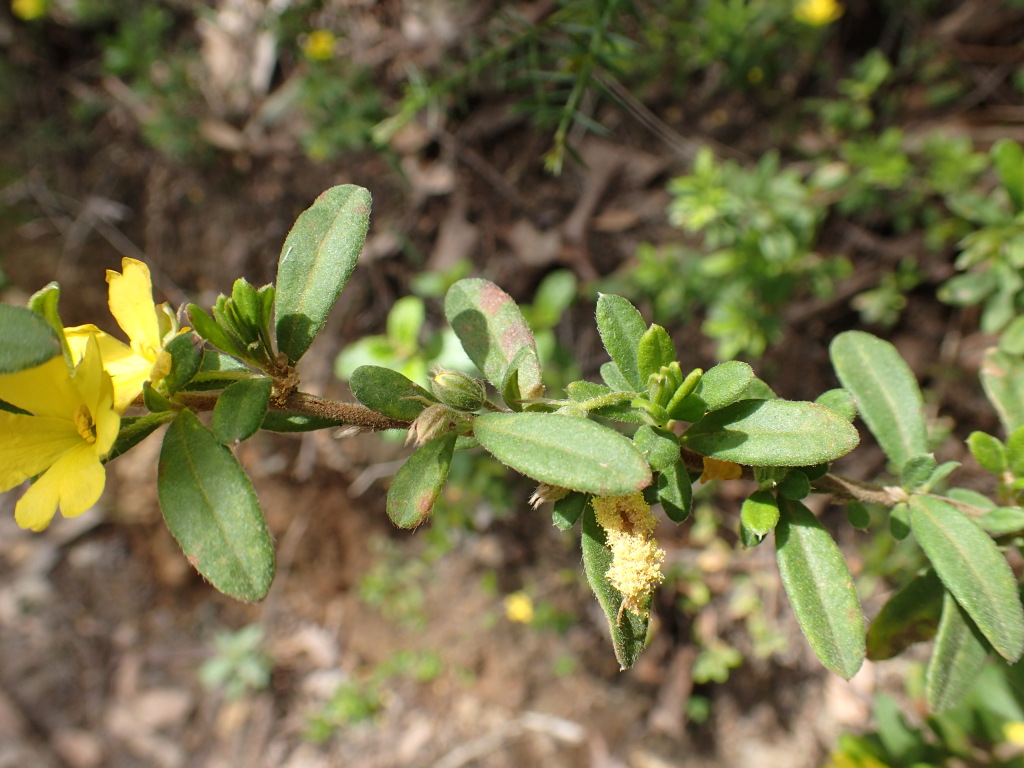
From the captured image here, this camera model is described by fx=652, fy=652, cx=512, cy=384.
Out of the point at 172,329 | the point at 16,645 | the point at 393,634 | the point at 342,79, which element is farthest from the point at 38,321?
the point at 16,645

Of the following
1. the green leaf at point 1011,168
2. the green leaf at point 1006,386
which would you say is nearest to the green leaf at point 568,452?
the green leaf at point 1006,386

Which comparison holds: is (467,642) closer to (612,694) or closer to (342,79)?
(612,694)

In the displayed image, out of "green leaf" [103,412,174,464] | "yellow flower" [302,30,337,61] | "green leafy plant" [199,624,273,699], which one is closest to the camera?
"green leaf" [103,412,174,464]

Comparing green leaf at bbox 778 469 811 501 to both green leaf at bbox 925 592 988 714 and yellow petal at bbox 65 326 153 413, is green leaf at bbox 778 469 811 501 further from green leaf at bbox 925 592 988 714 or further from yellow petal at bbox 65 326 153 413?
yellow petal at bbox 65 326 153 413

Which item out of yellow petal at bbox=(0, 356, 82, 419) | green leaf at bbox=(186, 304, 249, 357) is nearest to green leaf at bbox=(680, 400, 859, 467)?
green leaf at bbox=(186, 304, 249, 357)

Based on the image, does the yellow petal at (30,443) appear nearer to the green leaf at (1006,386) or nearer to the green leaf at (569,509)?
the green leaf at (569,509)

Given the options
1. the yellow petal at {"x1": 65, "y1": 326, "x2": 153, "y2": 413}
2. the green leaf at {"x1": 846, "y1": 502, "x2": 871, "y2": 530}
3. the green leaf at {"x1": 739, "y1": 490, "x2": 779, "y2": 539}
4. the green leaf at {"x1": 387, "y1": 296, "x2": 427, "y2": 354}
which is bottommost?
the green leaf at {"x1": 387, "y1": 296, "x2": 427, "y2": 354}

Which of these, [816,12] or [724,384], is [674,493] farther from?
[816,12]
